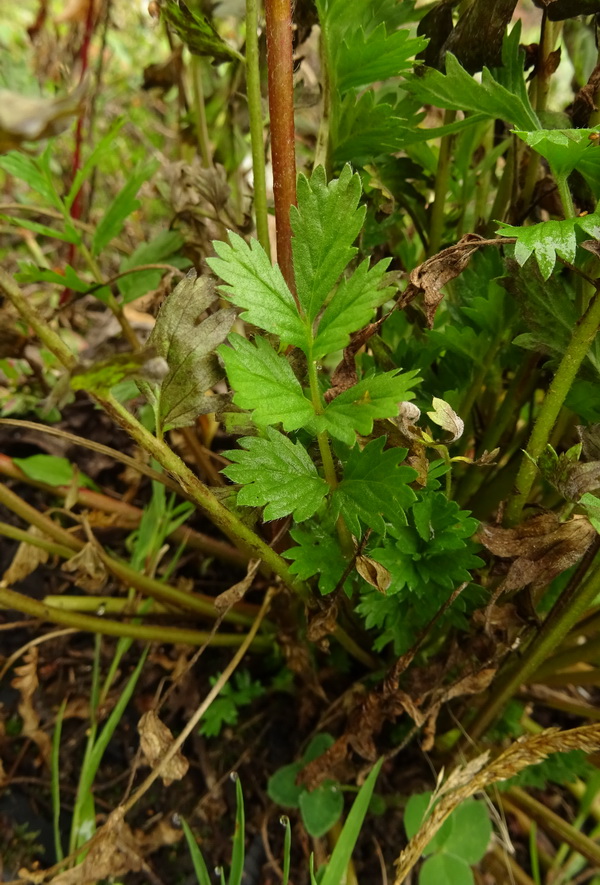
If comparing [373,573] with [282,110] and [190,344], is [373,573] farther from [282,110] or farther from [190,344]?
[282,110]

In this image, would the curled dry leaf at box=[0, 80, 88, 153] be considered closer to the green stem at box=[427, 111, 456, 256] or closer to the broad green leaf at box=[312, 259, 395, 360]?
the broad green leaf at box=[312, 259, 395, 360]

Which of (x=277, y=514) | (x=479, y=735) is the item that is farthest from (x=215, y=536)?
(x=277, y=514)

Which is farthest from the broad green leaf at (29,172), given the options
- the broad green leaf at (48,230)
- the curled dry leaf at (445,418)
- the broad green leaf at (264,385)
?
the curled dry leaf at (445,418)

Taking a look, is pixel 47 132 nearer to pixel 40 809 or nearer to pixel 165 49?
pixel 40 809

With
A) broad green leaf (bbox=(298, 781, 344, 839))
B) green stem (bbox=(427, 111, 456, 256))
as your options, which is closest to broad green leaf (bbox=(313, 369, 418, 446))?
green stem (bbox=(427, 111, 456, 256))

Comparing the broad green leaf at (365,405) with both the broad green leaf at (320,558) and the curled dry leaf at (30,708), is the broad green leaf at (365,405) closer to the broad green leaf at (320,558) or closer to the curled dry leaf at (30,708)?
the broad green leaf at (320,558)
